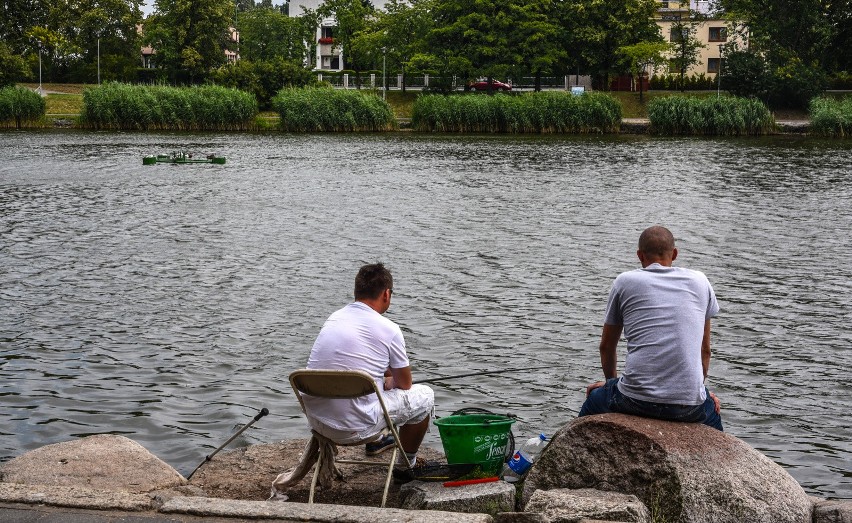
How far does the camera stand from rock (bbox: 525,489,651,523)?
21.1 ft

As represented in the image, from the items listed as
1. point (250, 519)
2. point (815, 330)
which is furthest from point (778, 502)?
point (815, 330)

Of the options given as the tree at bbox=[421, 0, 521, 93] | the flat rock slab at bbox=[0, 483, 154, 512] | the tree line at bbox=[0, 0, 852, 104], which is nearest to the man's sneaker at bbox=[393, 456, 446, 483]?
the flat rock slab at bbox=[0, 483, 154, 512]

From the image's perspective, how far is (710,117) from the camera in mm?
63281

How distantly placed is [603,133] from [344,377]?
61810 millimetres

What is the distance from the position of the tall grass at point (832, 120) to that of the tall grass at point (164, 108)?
3398cm

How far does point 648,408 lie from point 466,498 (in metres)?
1.40

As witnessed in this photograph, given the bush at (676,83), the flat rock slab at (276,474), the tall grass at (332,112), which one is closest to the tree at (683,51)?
the bush at (676,83)

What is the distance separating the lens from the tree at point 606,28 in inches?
3337

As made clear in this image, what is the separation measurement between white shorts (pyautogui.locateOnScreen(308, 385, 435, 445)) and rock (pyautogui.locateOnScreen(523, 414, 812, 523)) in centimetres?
91

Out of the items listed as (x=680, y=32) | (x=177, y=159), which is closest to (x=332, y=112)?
(x=177, y=159)

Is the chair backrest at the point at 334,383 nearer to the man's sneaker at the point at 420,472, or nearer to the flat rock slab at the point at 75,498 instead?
the man's sneaker at the point at 420,472

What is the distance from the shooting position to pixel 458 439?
24.8 ft

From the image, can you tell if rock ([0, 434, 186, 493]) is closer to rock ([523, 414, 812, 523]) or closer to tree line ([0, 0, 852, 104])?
rock ([523, 414, 812, 523])

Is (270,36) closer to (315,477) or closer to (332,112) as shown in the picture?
(332,112)
